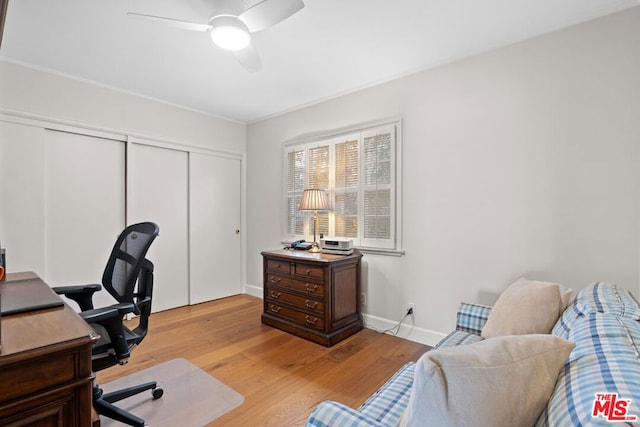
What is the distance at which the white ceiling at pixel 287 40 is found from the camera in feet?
6.30

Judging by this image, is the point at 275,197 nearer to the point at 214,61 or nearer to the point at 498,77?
the point at 214,61

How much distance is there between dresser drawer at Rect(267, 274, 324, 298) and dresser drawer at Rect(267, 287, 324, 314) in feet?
0.23

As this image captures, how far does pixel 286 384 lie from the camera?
2078mm

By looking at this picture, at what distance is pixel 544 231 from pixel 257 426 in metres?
2.25

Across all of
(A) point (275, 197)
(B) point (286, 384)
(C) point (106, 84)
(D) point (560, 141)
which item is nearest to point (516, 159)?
(D) point (560, 141)

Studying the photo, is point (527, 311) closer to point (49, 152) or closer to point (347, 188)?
point (347, 188)

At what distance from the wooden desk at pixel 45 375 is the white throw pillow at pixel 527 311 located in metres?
1.82

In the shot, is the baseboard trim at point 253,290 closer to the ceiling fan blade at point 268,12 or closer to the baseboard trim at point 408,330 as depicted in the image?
the baseboard trim at point 408,330

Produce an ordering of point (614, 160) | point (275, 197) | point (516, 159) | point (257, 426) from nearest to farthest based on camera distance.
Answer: point (257, 426) → point (614, 160) → point (516, 159) → point (275, 197)

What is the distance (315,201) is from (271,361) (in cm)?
152

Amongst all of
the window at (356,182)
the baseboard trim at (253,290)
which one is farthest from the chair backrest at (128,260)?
the baseboard trim at (253,290)

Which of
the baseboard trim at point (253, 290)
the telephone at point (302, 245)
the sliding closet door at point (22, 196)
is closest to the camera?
the sliding closet door at point (22, 196)

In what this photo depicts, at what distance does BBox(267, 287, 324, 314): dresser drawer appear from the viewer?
276 centimetres

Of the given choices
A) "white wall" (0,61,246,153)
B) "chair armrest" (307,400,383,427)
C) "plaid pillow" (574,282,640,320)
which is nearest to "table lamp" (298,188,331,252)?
"white wall" (0,61,246,153)
